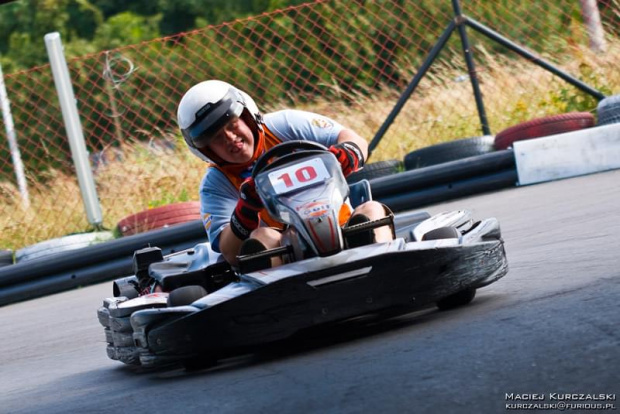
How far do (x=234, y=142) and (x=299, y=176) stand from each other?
60cm

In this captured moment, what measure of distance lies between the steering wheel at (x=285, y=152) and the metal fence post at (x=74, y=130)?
573 centimetres

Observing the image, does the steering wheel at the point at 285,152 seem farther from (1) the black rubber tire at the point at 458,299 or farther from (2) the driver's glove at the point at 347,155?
(1) the black rubber tire at the point at 458,299

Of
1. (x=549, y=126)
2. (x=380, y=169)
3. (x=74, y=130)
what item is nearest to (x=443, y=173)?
(x=380, y=169)

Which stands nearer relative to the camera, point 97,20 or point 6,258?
point 6,258

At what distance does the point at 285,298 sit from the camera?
3.89 meters

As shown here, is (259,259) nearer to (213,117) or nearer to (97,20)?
(213,117)

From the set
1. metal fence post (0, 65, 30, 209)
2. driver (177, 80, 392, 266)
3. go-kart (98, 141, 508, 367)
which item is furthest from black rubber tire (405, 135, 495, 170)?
go-kart (98, 141, 508, 367)

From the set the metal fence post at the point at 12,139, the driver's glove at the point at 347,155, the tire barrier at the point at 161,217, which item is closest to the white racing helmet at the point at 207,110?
the driver's glove at the point at 347,155

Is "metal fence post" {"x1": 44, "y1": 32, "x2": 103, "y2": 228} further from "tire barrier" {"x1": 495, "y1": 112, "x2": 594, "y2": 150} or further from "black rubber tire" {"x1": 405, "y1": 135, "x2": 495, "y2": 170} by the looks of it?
"tire barrier" {"x1": 495, "y1": 112, "x2": 594, "y2": 150}

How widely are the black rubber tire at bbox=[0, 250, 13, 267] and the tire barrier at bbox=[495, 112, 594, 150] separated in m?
4.17

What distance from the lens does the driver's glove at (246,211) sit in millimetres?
4605

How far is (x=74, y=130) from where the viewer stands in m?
10.1

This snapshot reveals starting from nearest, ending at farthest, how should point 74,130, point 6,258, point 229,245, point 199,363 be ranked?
point 199,363 < point 229,245 < point 6,258 < point 74,130

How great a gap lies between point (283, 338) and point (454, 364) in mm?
880
